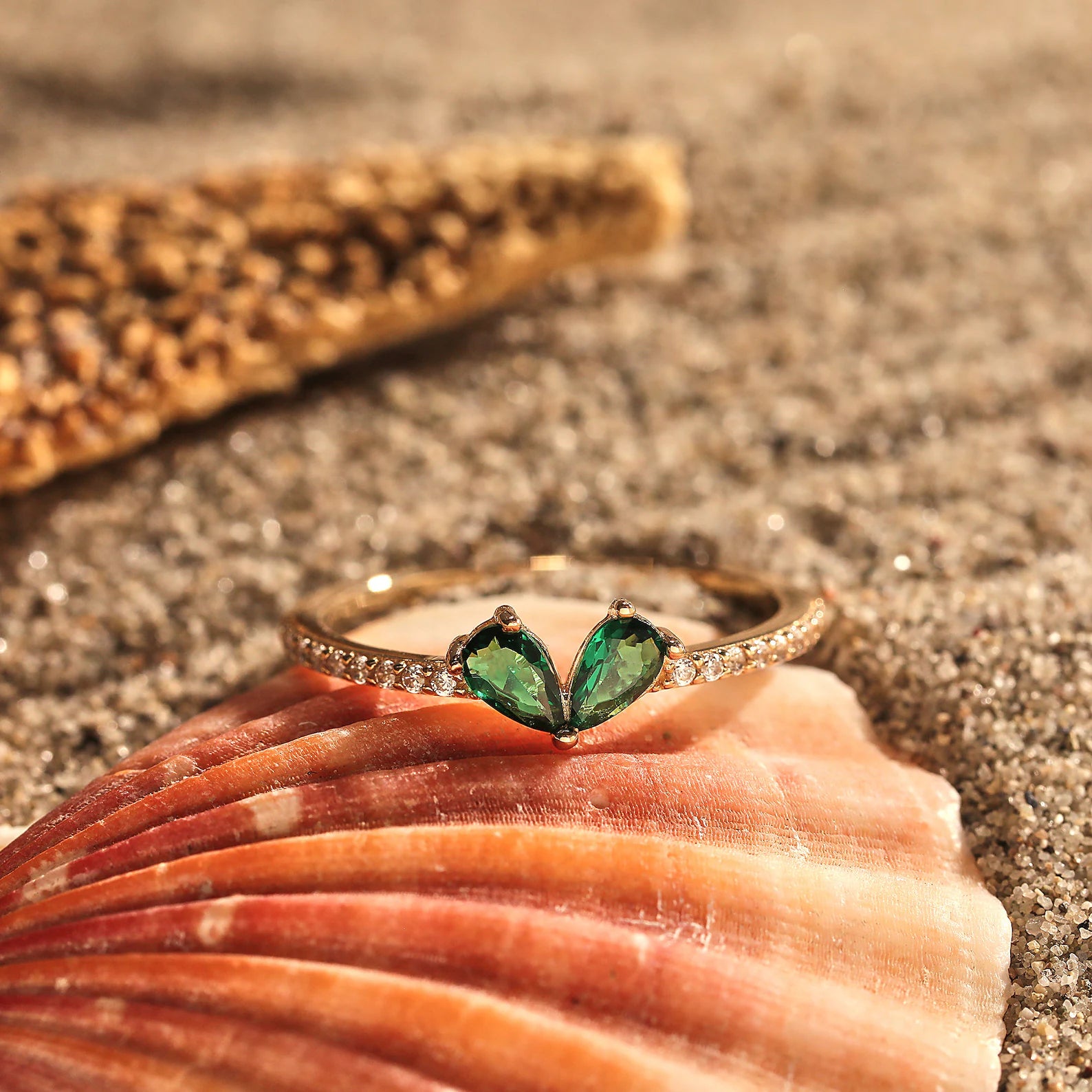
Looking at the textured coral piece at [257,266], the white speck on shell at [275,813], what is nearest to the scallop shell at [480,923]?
the white speck on shell at [275,813]

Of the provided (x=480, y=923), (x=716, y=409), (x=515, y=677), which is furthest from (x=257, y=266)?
(x=480, y=923)

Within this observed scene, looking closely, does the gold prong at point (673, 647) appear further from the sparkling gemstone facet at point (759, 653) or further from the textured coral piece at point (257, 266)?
the textured coral piece at point (257, 266)

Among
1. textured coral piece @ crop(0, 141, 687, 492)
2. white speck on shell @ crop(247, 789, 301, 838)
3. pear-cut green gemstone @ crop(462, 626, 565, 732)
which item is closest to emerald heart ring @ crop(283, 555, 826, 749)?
pear-cut green gemstone @ crop(462, 626, 565, 732)

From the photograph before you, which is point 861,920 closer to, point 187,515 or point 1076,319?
point 187,515

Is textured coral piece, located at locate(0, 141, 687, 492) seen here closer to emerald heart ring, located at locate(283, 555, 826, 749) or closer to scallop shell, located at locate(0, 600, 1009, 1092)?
emerald heart ring, located at locate(283, 555, 826, 749)

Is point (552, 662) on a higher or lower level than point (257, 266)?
lower

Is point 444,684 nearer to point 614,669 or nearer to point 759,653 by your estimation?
point 614,669

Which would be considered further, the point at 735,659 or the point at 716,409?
the point at 716,409
